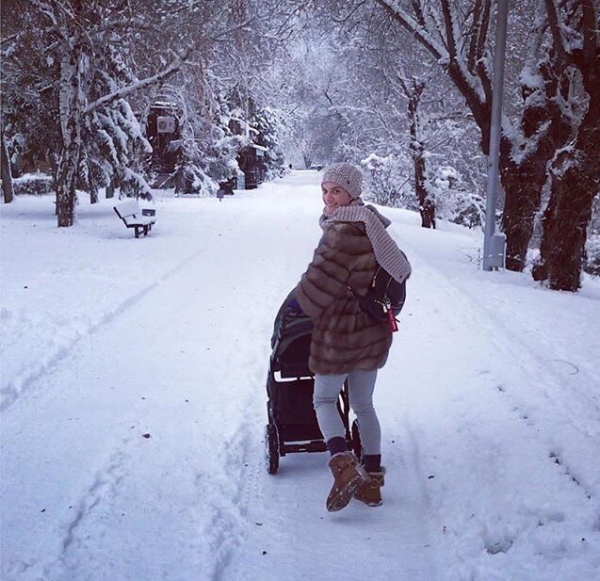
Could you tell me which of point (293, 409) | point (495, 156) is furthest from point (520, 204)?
point (293, 409)

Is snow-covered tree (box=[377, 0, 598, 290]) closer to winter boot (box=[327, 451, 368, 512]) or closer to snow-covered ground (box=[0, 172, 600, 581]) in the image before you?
snow-covered ground (box=[0, 172, 600, 581])

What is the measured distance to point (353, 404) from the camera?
11.8 ft

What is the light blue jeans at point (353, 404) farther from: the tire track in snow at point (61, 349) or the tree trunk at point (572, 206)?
the tree trunk at point (572, 206)

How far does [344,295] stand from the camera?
3314mm

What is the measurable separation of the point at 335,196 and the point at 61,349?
423cm

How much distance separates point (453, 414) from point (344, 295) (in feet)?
7.03

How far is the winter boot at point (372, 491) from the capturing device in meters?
3.58

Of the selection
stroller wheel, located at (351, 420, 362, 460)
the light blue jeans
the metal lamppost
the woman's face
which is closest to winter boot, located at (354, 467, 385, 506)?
the light blue jeans

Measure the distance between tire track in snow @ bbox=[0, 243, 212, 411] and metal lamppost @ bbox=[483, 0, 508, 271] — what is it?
6.24 meters

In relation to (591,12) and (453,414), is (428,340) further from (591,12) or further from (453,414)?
(591,12)

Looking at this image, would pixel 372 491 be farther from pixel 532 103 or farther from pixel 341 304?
pixel 532 103

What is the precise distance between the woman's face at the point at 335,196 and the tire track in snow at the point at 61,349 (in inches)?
132

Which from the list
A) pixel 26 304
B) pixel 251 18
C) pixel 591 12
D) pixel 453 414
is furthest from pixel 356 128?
pixel 453 414

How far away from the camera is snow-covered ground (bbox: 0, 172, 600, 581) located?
311 cm
